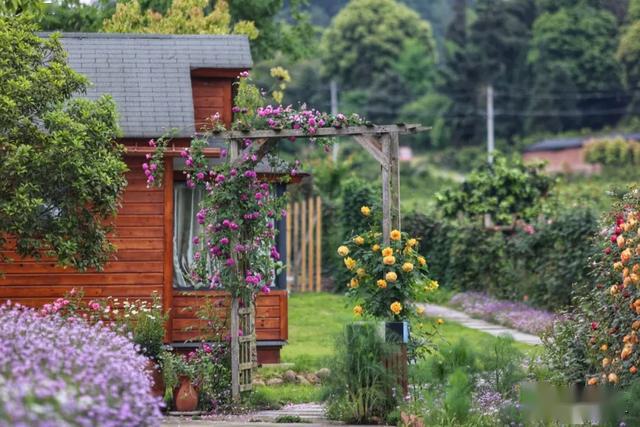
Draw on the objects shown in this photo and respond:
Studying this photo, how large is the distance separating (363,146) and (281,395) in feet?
11.0

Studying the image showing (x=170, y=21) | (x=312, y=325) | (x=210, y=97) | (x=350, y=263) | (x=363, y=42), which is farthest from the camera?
(x=363, y=42)

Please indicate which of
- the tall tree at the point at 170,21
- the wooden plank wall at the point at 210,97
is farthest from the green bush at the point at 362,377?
the tall tree at the point at 170,21

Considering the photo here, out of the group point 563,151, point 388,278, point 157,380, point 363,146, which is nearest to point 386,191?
point 363,146

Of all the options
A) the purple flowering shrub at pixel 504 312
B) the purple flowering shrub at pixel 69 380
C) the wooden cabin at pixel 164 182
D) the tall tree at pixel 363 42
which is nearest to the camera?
the purple flowering shrub at pixel 69 380

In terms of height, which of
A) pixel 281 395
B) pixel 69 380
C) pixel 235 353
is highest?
pixel 69 380

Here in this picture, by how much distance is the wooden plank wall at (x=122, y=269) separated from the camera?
16.5 metres

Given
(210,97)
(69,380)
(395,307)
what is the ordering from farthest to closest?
(210,97) → (395,307) → (69,380)

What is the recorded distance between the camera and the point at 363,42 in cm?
7450

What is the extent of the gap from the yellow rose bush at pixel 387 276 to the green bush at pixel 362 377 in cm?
76

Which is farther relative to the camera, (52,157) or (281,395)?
(281,395)

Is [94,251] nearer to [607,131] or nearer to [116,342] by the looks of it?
[116,342]

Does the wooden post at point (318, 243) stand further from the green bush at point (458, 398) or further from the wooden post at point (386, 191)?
the green bush at point (458, 398)

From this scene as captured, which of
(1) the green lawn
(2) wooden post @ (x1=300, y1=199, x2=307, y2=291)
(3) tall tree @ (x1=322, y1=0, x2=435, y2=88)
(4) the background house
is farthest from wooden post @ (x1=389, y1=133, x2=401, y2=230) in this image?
(3) tall tree @ (x1=322, y1=0, x2=435, y2=88)

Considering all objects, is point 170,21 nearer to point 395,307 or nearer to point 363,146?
point 363,146
